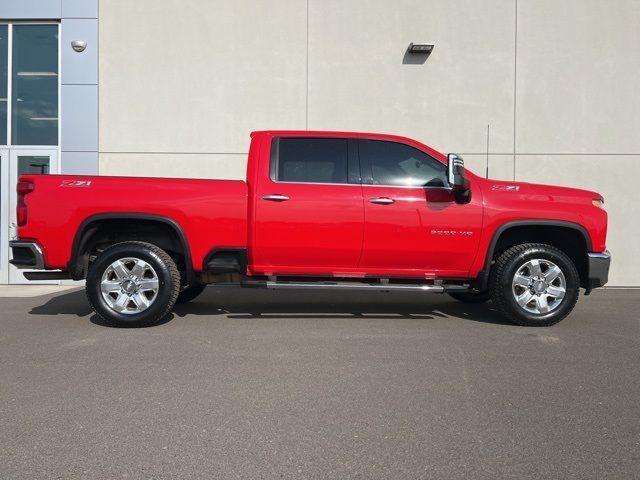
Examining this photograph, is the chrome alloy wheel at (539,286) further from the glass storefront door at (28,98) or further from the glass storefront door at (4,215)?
the glass storefront door at (4,215)

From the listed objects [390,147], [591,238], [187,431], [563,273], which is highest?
[390,147]

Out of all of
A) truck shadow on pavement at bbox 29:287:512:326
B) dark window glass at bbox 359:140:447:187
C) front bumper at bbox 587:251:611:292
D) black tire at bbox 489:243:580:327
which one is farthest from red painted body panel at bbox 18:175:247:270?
front bumper at bbox 587:251:611:292

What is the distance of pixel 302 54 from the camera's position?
10.1 metres

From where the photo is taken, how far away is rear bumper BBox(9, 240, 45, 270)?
5.50 metres

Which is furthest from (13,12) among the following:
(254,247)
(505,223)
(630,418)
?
(630,418)

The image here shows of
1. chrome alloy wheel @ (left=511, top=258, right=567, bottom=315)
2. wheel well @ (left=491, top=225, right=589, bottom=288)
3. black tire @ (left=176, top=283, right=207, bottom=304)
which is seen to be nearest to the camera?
chrome alloy wheel @ (left=511, top=258, right=567, bottom=315)

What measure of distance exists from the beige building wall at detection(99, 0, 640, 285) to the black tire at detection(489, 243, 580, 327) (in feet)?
15.2

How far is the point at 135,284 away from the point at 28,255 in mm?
1092

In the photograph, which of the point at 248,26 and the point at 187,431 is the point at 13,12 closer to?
the point at 248,26

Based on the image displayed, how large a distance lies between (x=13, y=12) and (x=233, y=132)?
4.64 m

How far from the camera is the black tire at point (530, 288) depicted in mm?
5691

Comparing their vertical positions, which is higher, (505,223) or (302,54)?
(302,54)

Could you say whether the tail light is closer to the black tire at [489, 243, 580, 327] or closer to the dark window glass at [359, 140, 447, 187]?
the dark window glass at [359, 140, 447, 187]

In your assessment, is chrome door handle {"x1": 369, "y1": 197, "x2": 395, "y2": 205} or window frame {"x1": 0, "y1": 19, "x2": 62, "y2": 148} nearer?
chrome door handle {"x1": 369, "y1": 197, "x2": 395, "y2": 205}
